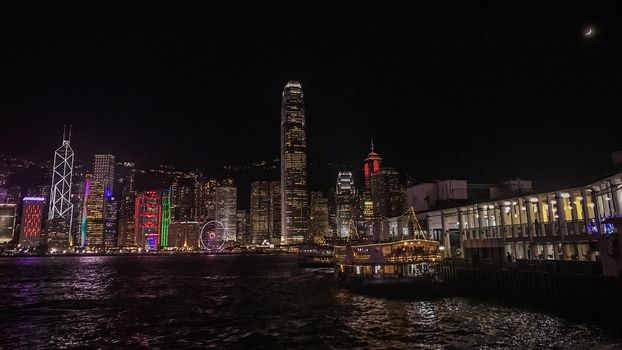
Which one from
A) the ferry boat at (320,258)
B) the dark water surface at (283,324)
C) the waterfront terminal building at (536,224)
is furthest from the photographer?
the ferry boat at (320,258)

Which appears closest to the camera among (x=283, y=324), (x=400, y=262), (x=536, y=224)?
(x=283, y=324)

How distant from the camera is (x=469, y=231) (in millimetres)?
53125

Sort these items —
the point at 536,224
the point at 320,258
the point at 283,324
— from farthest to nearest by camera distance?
the point at 320,258 < the point at 536,224 < the point at 283,324

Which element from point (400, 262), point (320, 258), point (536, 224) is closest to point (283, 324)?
point (400, 262)

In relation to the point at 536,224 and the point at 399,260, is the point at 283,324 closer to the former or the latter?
the point at 399,260

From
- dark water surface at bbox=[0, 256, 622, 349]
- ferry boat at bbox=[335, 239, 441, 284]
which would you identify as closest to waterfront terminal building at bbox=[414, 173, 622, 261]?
ferry boat at bbox=[335, 239, 441, 284]

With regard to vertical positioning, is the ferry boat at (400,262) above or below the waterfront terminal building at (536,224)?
below

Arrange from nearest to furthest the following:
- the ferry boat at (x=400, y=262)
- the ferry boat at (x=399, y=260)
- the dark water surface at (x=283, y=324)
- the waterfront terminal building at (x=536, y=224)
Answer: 1. the dark water surface at (x=283, y=324)
2. the waterfront terminal building at (x=536, y=224)
3. the ferry boat at (x=400, y=262)
4. the ferry boat at (x=399, y=260)

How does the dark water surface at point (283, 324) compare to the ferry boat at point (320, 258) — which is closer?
the dark water surface at point (283, 324)

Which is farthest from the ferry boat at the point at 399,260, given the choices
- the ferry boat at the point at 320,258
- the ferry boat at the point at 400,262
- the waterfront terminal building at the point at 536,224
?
the ferry boat at the point at 320,258

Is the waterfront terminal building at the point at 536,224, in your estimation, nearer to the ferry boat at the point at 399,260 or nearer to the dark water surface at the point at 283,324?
the ferry boat at the point at 399,260

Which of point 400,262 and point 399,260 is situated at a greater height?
point 399,260

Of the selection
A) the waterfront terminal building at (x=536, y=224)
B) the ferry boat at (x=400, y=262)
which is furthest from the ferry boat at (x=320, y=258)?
the ferry boat at (x=400, y=262)

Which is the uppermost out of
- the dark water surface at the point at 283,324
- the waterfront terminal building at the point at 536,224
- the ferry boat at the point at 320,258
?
the waterfront terminal building at the point at 536,224
